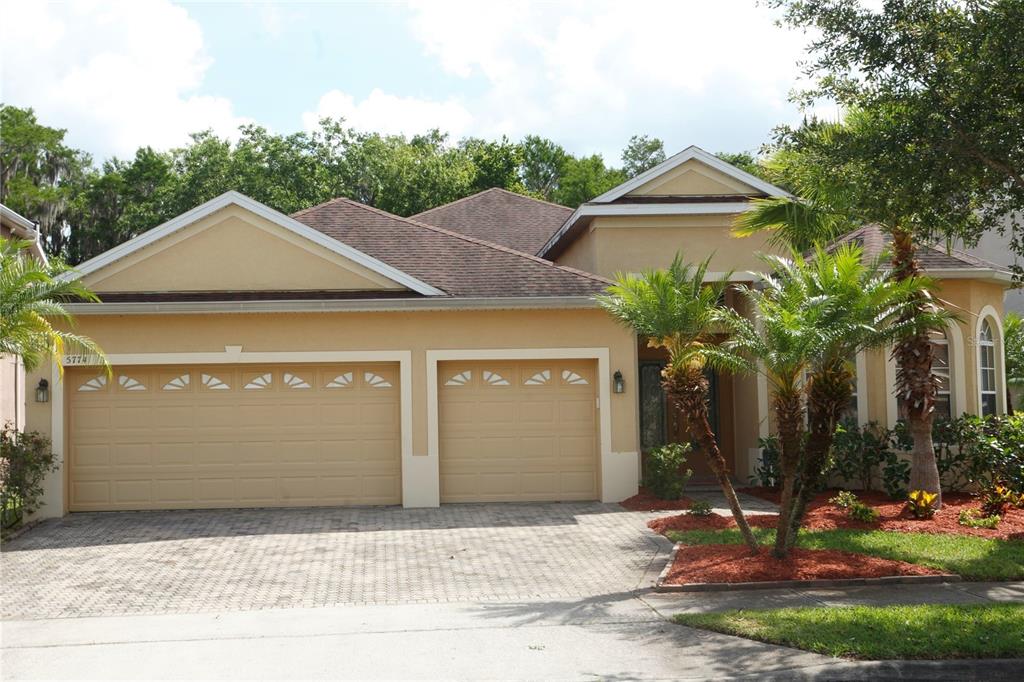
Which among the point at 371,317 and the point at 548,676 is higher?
the point at 371,317

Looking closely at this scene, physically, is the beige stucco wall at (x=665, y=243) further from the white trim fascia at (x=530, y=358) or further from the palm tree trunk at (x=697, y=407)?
the palm tree trunk at (x=697, y=407)

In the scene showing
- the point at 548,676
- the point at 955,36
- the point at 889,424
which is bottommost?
the point at 548,676

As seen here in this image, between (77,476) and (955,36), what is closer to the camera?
(955,36)

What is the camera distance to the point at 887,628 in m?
8.10

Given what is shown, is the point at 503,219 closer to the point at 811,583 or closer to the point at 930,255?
the point at 930,255

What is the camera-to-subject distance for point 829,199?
11297 millimetres

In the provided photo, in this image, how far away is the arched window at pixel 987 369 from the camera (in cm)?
1669

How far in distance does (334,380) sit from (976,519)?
30.7ft

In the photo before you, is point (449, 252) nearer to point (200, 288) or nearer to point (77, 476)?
point (200, 288)

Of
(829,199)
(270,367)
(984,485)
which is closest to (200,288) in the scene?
(270,367)

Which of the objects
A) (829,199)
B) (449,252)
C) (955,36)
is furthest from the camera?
(449,252)

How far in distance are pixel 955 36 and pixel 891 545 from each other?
5828 millimetres

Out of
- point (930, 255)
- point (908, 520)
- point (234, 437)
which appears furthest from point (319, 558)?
point (930, 255)

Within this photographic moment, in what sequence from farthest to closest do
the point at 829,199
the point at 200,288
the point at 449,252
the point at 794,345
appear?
1. the point at 449,252
2. the point at 200,288
3. the point at 829,199
4. the point at 794,345
